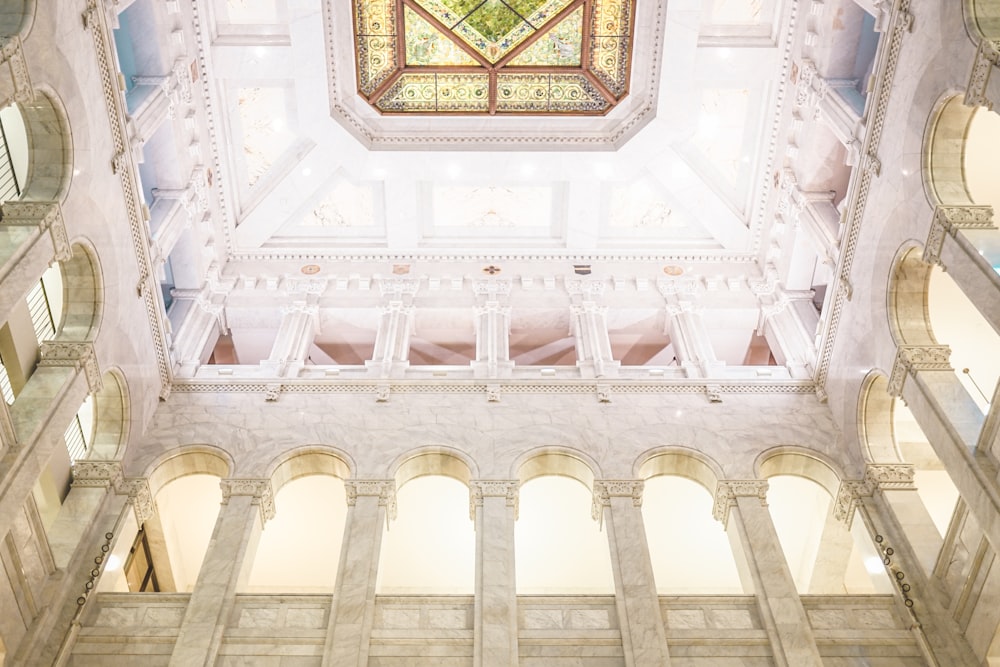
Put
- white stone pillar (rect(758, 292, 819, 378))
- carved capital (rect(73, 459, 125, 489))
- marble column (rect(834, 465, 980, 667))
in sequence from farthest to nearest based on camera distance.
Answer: white stone pillar (rect(758, 292, 819, 378)), carved capital (rect(73, 459, 125, 489)), marble column (rect(834, 465, 980, 667))

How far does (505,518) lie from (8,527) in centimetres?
610

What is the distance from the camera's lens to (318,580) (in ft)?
52.3

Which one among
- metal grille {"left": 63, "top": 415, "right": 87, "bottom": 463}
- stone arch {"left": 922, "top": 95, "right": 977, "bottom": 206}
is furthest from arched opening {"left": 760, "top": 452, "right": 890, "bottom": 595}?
metal grille {"left": 63, "top": 415, "right": 87, "bottom": 463}

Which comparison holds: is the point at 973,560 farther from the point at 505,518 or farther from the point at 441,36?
the point at 441,36

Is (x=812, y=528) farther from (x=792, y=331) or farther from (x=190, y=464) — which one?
(x=190, y=464)

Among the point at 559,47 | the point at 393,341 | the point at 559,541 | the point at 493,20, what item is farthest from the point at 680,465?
the point at 493,20

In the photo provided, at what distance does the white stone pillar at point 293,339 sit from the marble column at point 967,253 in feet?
32.6

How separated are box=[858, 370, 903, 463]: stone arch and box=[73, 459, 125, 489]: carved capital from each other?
10.9m

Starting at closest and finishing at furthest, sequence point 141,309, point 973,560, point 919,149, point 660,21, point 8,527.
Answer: point 8,527 < point 973,560 < point 919,149 < point 141,309 < point 660,21

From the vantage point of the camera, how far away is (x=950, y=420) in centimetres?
1034

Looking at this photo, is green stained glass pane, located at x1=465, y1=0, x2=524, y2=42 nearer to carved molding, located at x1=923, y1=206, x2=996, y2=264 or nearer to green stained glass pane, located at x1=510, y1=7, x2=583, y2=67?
green stained glass pane, located at x1=510, y1=7, x2=583, y2=67

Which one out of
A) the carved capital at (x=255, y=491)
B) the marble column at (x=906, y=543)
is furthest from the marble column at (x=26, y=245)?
the marble column at (x=906, y=543)

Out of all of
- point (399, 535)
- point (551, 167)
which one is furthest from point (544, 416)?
point (551, 167)

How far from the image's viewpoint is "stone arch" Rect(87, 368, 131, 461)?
12.1m
